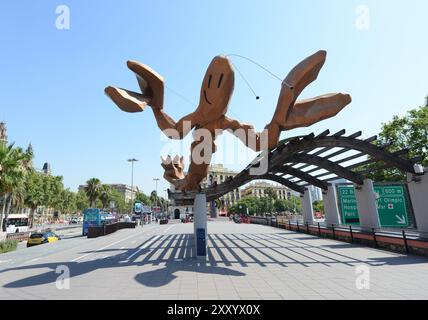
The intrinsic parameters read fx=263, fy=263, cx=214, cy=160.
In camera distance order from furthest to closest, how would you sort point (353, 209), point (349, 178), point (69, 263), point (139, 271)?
1. point (353, 209)
2. point (349, 178)
3. point (69, 263)
4. point (139, 271)

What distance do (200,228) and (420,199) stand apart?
10.8 meters

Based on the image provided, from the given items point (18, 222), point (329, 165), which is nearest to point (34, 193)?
point (18, 222)

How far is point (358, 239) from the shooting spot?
16.0 m

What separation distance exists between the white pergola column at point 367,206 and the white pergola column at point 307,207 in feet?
22.3

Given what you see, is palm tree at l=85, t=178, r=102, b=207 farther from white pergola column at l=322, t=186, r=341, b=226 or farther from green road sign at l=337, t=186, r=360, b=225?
green road sign at l=337, t=186, r=360, b=225

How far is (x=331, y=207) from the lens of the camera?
2003cm

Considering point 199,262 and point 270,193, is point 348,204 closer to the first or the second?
point 199,262

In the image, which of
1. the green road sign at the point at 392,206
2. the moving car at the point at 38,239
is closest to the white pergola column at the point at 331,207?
the green road sign at the point at 392,206

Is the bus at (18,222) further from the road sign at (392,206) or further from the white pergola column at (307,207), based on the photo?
the road sign at (392,206)

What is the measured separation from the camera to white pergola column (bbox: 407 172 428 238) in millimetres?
12469

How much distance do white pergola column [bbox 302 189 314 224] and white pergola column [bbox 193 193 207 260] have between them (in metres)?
13.4
